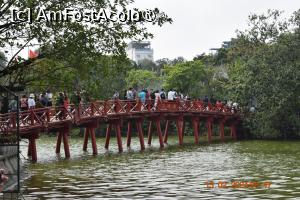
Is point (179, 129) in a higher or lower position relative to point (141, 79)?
lower

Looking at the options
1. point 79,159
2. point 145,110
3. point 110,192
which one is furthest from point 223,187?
A: point 145,110

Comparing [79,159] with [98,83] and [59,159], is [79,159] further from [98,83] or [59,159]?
[98,83]

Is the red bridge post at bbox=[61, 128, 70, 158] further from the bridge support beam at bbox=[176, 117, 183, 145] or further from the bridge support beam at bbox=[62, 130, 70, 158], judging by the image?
the bridge support beam at bbox=[176, 117, 183, 145]

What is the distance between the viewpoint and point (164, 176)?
22906mm

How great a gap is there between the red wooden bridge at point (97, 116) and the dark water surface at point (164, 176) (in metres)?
1.76

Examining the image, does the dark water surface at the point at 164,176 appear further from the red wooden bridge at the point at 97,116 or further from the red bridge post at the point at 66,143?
the red wooden bridge at the point at 97,116

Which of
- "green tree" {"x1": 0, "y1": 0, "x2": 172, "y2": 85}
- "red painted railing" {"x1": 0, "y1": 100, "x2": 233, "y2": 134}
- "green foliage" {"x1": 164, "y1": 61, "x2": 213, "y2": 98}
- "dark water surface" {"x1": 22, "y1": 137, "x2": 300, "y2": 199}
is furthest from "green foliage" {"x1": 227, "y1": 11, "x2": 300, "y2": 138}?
"green tree" {"x1": 0, "y1": 0, "x2": 172, "y2": 85}

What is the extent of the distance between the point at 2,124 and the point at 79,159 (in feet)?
19.7

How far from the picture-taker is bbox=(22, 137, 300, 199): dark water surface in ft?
60.1

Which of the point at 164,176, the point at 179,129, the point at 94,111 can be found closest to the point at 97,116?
the point at 94,111

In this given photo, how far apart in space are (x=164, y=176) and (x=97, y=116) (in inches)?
533

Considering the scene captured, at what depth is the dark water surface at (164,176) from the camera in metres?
18.3

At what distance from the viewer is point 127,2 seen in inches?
787

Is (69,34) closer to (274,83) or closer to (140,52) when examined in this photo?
(274,83)
